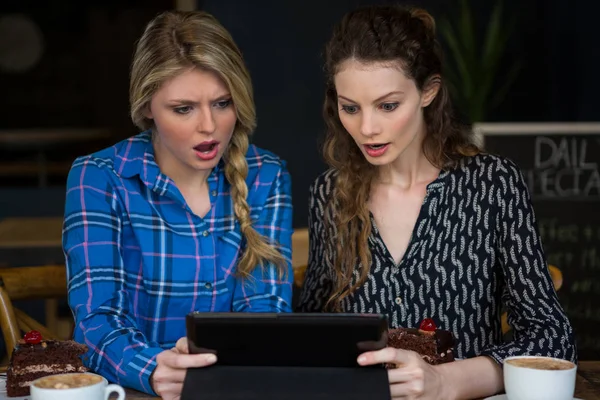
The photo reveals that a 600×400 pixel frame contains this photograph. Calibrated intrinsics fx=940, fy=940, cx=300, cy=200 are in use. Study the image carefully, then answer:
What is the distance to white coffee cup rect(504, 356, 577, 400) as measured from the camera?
5.05 feet

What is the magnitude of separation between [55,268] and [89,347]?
2.00 ft

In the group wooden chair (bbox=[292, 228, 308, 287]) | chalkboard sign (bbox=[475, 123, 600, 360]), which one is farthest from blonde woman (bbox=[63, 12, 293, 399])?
chalkboard sign (bbox=[475, 123, 600, 360])

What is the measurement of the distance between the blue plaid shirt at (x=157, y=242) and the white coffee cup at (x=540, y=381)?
747 mm

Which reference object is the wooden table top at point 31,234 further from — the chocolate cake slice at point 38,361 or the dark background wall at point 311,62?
the chocolate cake slice at point 38,361

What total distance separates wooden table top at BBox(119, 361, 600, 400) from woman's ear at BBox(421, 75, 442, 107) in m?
0.71

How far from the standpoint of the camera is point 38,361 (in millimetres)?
1783

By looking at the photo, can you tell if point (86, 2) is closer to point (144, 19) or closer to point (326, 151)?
point (144, 19)

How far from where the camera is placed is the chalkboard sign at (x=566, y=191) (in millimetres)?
4293

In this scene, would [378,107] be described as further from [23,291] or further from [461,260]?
[23,291]

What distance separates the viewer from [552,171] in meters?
4.33

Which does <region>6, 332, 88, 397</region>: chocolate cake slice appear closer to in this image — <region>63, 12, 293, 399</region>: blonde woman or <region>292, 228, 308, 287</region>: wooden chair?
<region>63, 12, 293, 399</region>: blonde woman

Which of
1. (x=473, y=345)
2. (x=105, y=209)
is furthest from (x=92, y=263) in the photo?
Result: (x=473, y=345)

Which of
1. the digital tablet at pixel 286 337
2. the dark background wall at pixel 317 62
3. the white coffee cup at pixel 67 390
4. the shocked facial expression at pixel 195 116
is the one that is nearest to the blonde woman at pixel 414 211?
the shocked facial expression at pixel 195 116

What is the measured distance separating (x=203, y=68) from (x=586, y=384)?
1072mm
